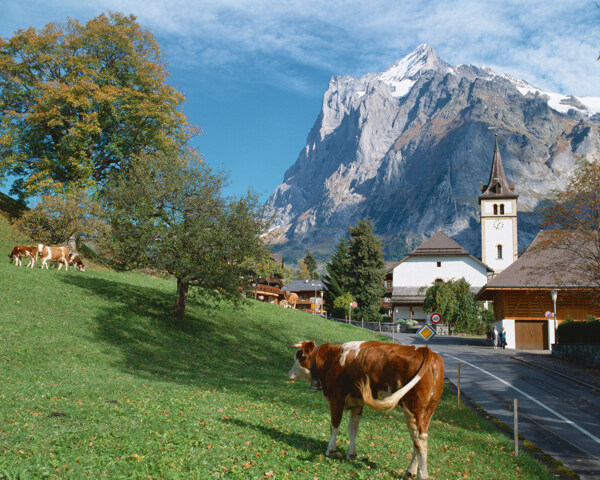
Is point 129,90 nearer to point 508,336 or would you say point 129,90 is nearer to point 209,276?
point 209,276

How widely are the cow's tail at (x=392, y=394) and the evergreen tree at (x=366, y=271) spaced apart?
6463 centimetres

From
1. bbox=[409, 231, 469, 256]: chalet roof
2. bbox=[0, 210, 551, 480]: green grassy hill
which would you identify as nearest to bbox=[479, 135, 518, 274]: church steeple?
bbox=[409, 231, 469, 256]: chalet roof

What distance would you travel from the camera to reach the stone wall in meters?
30.3

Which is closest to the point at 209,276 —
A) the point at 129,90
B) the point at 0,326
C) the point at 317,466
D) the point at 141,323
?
the point at 141,323

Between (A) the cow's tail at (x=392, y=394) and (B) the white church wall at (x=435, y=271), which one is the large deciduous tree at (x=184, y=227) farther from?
(B) the white church wall at (x=435, y=271)

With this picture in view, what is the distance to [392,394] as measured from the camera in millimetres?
7762

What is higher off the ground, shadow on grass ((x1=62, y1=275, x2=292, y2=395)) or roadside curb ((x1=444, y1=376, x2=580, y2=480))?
shadow on grass ((x1=62, y1=275, x2=292, y2=395))

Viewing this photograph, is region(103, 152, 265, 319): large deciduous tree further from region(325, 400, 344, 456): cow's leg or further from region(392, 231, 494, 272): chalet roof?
region(392, 231, 494, 272): chalet roof

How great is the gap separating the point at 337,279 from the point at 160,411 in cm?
6819

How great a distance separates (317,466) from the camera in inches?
320

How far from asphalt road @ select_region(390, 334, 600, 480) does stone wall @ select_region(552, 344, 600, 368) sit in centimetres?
382

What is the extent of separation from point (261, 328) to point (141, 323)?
32.7 ft

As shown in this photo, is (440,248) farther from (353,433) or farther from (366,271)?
(353,433)

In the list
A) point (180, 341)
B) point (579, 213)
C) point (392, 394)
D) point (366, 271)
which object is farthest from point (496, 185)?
point (392, 394)
